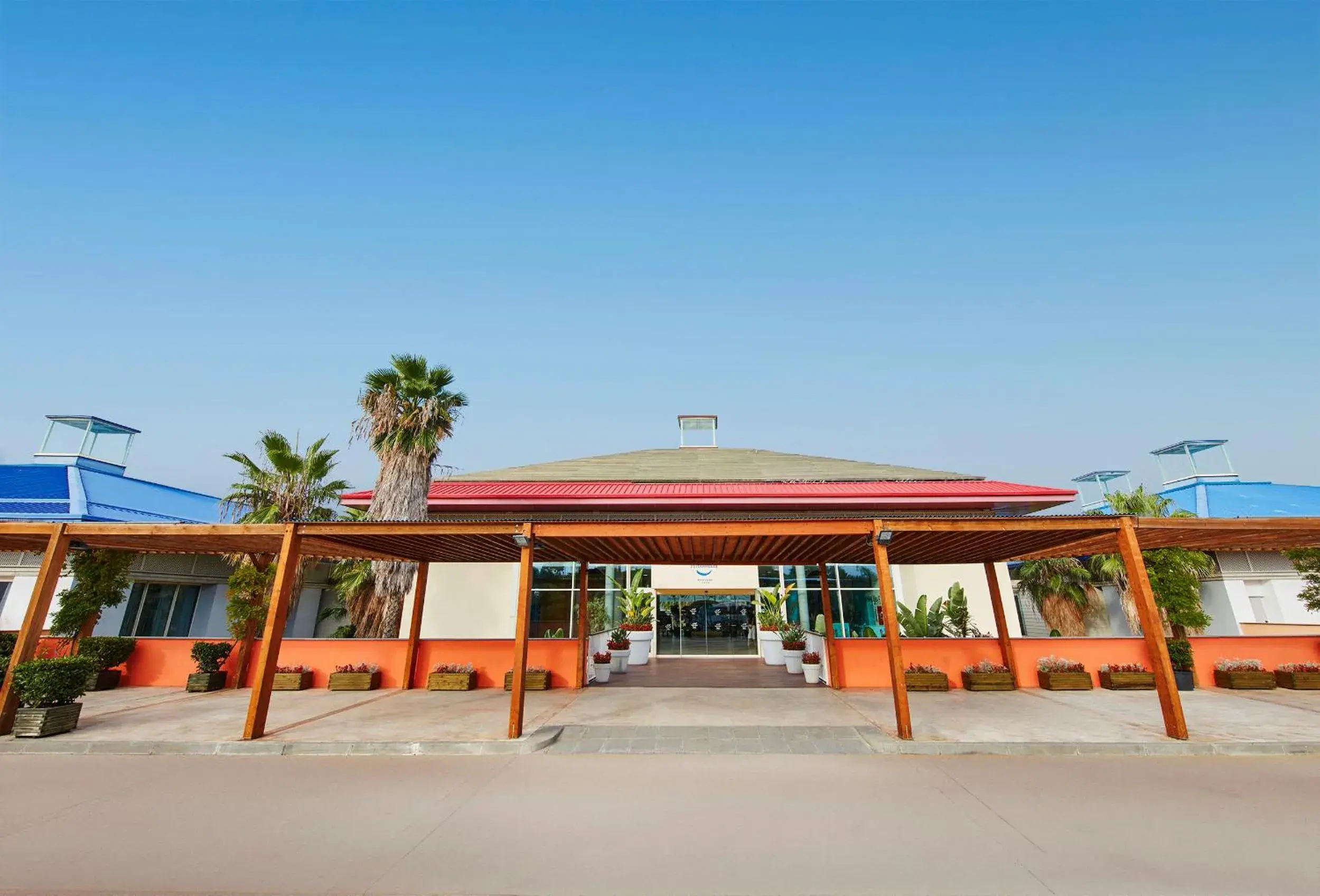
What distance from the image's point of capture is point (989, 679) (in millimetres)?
11836

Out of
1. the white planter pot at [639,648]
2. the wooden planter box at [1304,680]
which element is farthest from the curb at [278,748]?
the wooden planter box at [1304,680]

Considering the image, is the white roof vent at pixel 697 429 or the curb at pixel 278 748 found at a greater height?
the white roof vent at pixel 697 429

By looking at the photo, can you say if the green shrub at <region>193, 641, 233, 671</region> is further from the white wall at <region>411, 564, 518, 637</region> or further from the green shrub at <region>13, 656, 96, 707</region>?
the white wall at <region>411, 564, 518, 637</region>

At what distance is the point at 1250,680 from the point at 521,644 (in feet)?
52.2

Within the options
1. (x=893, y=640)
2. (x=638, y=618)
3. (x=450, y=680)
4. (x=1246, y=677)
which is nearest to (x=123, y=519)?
(x=450, y=680)

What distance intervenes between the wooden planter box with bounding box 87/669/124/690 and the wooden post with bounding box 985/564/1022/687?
2079cm

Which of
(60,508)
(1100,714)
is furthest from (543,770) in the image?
A: (60,508)

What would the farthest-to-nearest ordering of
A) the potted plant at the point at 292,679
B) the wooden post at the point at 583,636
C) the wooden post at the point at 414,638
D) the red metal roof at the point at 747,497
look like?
the red metal roof at the point at 747,497, the wooden post at the point at 583,636, the wooden post at the point at 414,638, the potted plant at the point at 292,679

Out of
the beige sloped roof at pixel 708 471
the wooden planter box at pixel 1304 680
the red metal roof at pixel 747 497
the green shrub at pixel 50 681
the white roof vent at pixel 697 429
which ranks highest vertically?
the white roof vent at pixel 697 429

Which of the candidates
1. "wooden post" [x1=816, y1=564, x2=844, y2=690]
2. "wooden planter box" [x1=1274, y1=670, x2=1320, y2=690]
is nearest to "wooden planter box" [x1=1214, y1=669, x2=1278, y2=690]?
"wooden planter box" [x1=1274, y1=670, x2=1320, y2=690]

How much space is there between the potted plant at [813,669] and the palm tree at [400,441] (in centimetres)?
Answer: 1064

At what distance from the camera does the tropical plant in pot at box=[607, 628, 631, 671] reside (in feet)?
48.0

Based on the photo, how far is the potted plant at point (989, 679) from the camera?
1182 cm

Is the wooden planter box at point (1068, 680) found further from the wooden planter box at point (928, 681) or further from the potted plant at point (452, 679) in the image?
the potted plant at point (452, 679)
